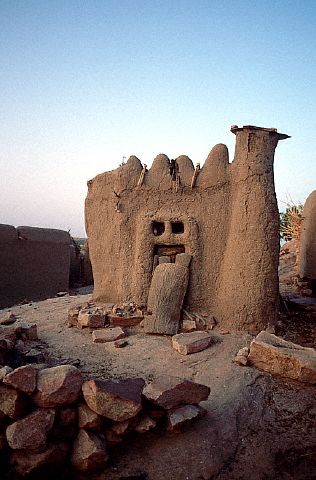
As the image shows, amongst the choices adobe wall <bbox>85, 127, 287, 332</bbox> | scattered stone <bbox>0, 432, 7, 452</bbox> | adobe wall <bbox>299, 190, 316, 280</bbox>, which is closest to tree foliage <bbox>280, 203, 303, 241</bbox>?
adobe wall <bbox>299, 190, 316, 280</bbox>

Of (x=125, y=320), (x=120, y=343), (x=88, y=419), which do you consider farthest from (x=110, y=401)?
(x=125, y=320)

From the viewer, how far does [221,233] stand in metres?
5.18

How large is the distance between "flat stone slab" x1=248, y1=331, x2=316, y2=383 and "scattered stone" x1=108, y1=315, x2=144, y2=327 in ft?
5.94

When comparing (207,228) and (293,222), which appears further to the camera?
(293,222)

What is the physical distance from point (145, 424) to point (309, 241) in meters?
5.62

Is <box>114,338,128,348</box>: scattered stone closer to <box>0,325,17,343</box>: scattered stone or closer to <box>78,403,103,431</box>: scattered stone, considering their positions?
<box>0,325,17,343</box>: scattered stone

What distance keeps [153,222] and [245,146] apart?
1.70m

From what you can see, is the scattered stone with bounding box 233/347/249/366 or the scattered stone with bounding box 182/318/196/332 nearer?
the scattered stone with bounding box 233/347/249/366

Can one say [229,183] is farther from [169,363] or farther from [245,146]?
[169,363]

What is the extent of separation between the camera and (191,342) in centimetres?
419

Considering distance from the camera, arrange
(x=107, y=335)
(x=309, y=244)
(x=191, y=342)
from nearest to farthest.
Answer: (x=191, y=342) < (x=107, y=335) < (x=309, y=244)

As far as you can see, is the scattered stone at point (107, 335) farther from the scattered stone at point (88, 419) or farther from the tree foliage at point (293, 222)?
the tree foliage at point (293, 222)

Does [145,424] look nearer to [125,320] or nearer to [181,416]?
[181,416]

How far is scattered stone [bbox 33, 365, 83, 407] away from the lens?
97.0 inches
